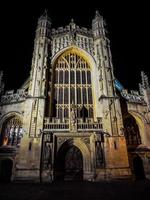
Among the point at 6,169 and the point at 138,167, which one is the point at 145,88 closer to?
the point at 138,167

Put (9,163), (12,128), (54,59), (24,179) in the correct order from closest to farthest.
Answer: (24,179) → (9,163) → (12,128) → (54,59)

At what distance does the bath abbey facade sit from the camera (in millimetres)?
14367

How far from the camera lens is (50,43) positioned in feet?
70.3

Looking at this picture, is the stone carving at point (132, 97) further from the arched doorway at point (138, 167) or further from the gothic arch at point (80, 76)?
the arched doorway at point (138, 167)

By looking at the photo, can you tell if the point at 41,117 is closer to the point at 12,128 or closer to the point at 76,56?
the point at 12,128

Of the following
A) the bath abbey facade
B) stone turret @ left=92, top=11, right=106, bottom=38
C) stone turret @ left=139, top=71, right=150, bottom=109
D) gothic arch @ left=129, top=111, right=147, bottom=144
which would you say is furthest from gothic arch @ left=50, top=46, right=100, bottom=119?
stone turret @ left=139, top=71, right=150, bottom=109

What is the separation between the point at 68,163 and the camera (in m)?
15.2

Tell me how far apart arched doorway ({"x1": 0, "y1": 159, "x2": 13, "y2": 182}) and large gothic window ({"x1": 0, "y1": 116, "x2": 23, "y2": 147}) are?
182cm

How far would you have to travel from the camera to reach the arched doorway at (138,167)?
1678 cm

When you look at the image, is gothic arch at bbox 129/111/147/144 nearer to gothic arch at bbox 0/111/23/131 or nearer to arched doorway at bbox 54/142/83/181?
arched doorway at bbox 54/142/83/181

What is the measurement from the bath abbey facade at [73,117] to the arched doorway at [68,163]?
81 mm

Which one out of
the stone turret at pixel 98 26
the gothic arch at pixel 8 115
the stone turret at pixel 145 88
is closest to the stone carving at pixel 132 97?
the stone turret at pixel 145 88

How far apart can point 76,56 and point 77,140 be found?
1161 cm

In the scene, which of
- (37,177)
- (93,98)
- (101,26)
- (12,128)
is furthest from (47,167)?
(101,26)
